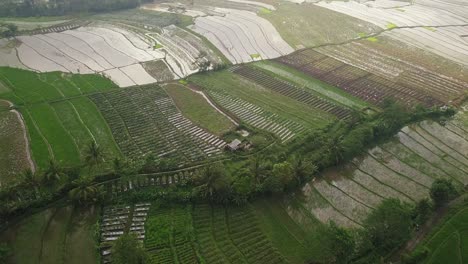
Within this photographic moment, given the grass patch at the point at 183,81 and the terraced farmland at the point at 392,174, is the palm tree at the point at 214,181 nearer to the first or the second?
the terraced farmland at the point at 392,174

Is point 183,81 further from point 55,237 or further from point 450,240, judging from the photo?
point 450,240

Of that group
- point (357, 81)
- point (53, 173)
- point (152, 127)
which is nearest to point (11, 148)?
point (53, 173)

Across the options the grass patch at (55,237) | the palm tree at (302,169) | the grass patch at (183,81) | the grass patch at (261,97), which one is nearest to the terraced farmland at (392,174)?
the palm tree at (302,169)

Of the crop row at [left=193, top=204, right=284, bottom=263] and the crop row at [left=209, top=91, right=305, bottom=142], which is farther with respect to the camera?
the crop row at [left=209, top=91, right=305, bottom=142]

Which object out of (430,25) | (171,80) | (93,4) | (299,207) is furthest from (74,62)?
(430,25)

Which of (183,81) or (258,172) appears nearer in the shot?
(258,172)

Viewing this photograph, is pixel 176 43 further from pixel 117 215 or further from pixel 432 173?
pixel 432 173

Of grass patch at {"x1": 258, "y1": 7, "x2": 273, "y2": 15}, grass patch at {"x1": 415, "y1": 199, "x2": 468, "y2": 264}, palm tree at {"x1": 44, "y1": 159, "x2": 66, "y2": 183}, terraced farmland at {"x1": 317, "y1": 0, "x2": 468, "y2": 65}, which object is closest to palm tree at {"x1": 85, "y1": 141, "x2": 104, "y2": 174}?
palm tree at {"x1": 44, "y1": 159, "x2": 66, "y2": 183}

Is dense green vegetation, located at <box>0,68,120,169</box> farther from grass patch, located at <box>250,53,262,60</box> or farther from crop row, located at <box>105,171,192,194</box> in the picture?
grass patch, located at <box>250,53,262,60</box>
